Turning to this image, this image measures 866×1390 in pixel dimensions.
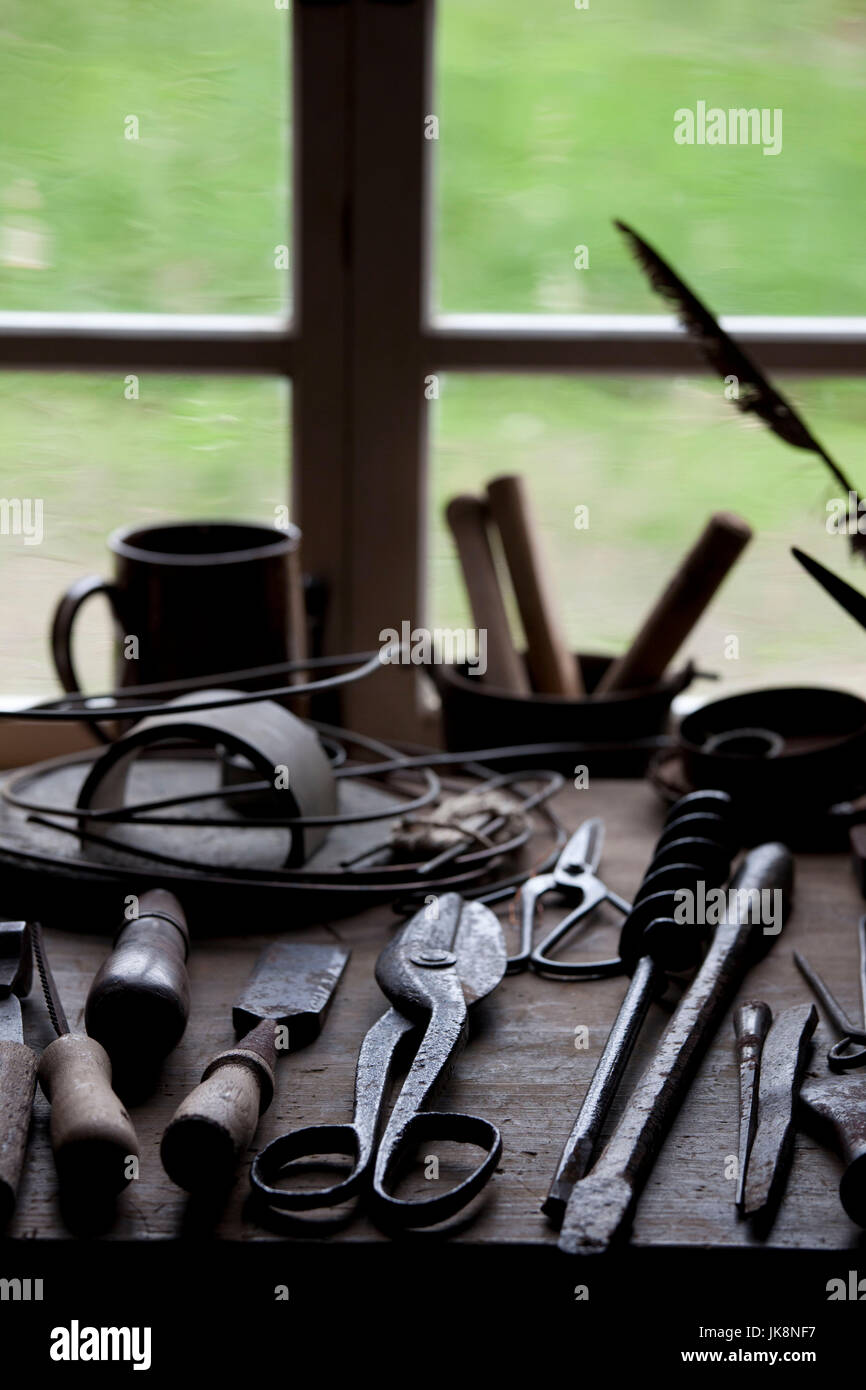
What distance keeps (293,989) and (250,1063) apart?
0.39ft

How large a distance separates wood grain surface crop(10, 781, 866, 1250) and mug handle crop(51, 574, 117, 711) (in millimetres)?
242

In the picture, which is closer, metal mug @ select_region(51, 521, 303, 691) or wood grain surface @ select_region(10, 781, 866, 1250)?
wood grain surface @ select_region(10, 781, 866, 1250)

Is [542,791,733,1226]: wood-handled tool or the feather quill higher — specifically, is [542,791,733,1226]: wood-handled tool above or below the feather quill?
below

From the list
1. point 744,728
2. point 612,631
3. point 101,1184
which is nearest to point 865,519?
point 744,728

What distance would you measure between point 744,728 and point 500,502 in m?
0.30

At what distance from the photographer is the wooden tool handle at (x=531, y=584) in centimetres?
125

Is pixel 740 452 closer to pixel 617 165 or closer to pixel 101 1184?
pixel 617 165

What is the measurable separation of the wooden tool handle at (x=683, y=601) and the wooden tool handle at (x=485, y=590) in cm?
9

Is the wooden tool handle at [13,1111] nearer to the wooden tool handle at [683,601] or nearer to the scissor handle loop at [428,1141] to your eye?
the scissor handle loop at [428,1141]

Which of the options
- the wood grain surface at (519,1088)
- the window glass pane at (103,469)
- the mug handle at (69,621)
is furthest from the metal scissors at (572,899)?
the window glass pane at (103,469)

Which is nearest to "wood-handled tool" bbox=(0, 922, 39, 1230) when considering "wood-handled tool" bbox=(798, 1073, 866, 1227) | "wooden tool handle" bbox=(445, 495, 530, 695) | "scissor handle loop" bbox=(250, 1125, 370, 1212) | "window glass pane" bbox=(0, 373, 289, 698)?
"scissor handle loop" bbox=(250, 1125, 370, 1212)

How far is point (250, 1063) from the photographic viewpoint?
0.70 metres

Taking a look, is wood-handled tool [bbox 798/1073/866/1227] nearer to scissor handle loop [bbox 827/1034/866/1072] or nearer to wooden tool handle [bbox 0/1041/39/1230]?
scissor handle loop [bbox 827/1034/866/1072]

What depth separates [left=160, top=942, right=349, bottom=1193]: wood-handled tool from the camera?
631 mm
